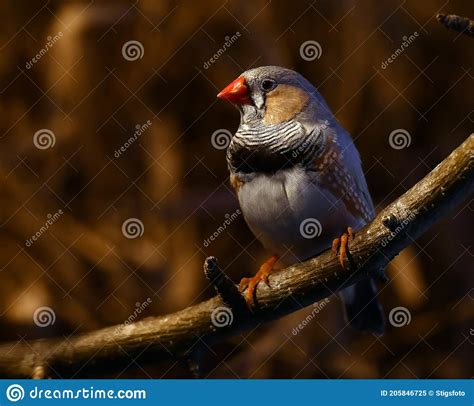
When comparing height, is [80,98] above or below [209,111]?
below

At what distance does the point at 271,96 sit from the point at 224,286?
43 centimetres

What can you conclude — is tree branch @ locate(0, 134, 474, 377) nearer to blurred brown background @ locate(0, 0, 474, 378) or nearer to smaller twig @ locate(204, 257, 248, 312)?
smaller twig @ locate(204, 257, 248, 312)

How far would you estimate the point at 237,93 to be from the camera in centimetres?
154

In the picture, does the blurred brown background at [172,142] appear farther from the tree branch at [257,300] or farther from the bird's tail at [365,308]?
the tree branch at [257,300]

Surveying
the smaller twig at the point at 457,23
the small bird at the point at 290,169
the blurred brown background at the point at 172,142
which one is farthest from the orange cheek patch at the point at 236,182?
the smaller twig at the point at 457,23

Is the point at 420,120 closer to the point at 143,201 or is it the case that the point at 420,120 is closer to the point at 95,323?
the point at 143,201

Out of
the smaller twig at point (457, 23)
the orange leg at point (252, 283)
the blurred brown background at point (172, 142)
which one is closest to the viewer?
the smaller twig at point (457, 23)

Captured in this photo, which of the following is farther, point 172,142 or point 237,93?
point 172,142

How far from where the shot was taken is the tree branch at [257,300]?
1188 mm

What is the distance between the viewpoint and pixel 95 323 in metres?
1.93

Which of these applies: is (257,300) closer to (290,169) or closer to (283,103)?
(290,169)

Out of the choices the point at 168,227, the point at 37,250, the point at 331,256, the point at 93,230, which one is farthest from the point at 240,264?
the point at 331,256

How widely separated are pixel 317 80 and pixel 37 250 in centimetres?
76

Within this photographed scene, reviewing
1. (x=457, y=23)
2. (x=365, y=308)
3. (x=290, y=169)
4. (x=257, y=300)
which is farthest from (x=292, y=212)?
(x=457, y=23)
